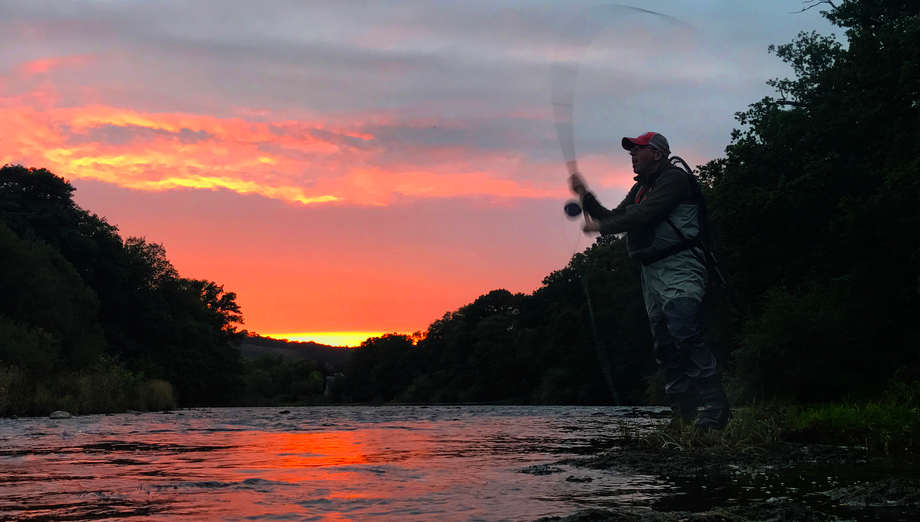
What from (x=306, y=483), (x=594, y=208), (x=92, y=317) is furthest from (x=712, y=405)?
(x=92, y=317)

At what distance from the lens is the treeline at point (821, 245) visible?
Result: 16.4 m

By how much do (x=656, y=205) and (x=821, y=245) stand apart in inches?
674

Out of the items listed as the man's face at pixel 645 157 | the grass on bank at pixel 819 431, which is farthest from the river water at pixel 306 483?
the man's face at pixel 645 157

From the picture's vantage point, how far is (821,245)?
81.3ft

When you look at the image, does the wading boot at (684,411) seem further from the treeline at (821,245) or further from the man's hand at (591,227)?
the man's hand at (591,227)

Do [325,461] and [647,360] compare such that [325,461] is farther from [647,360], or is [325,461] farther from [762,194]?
[762,194]

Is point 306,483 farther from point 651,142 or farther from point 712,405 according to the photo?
point 651,142

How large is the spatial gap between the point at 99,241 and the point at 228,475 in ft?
257

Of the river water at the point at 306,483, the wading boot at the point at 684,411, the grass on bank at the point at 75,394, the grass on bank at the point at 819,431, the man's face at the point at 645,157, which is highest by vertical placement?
the man's face at the point at 645,157

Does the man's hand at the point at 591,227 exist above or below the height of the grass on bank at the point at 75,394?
above

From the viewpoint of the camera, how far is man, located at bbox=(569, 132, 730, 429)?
9.27 m

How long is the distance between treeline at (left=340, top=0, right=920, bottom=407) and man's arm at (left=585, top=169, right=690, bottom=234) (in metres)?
0.93

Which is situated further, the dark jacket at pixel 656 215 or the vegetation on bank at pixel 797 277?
the vegetation on bank at pixel 797 277

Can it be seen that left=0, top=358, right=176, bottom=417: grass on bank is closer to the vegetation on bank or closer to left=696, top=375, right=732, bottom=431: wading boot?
the vegetation on bank
